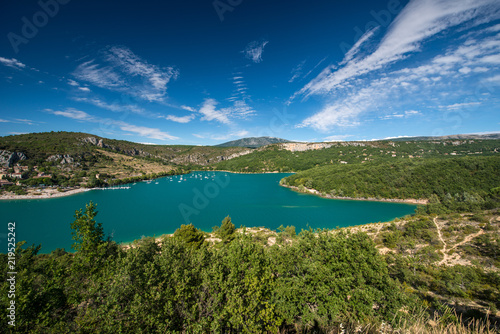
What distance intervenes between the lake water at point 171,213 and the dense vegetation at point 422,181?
6187 mm

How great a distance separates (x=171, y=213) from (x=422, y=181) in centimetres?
6809

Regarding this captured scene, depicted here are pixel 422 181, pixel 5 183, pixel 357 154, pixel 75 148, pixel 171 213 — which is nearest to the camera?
pixel 171 213

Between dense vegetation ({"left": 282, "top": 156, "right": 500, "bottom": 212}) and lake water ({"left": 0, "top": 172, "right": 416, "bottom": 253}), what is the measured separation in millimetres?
6187

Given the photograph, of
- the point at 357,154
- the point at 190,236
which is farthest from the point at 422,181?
the point at 357,154

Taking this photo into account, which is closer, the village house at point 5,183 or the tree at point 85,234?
the tree at point 85,234

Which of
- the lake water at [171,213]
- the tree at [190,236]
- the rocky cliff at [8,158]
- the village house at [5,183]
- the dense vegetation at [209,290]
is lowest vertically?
the lake water at [171,213]

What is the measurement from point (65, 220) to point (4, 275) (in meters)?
38.5

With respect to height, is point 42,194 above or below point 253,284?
below

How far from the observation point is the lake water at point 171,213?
102 ft

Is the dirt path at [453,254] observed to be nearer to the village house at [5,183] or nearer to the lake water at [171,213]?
the lake water at [171,213]

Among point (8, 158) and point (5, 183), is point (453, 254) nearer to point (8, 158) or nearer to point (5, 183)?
point (5, 183)

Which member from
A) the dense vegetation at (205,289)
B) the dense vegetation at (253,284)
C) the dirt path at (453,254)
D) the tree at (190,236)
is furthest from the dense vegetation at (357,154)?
the dense vegetation at (205,289)

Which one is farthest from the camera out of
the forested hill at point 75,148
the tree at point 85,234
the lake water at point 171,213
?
the forested hill at point 75,148

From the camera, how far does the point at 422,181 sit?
176 feet
